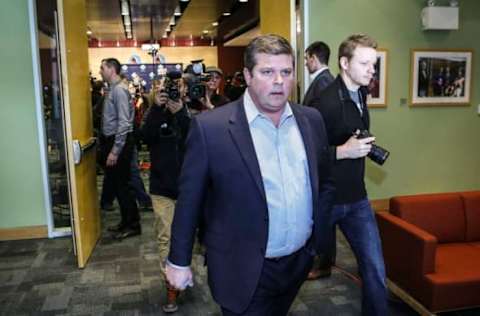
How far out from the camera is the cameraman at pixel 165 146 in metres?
2.96

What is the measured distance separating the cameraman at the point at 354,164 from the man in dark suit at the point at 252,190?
708mm

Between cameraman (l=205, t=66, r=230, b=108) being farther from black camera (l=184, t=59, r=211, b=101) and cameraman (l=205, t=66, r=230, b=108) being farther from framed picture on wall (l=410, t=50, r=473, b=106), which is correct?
framed picture on wall (l=410, t=50, r=473, b=106)

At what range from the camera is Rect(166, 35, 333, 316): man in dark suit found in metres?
1.65

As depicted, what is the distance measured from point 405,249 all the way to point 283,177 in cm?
152

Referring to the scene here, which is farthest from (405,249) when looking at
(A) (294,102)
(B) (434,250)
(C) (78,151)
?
(C) (78,151)

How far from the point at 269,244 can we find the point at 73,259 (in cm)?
289

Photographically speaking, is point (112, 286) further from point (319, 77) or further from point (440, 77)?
point (440, 77)

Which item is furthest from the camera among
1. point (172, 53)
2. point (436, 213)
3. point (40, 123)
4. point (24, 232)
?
point (172, 53)

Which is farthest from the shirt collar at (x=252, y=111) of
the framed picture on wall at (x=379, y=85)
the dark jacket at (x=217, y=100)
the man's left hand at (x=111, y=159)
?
the framed picture on wall at (x=379, y=85)

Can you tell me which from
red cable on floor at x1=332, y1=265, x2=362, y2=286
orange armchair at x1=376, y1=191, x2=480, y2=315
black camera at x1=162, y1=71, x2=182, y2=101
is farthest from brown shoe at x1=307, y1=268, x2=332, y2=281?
black camera at x1=162, y1=71, x2=182, y2=101

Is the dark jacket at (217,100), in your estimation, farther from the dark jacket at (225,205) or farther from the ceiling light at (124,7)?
the ceiling light at (124,7)

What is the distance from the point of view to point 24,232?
467 centimetres

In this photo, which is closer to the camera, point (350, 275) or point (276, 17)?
point (350, 275)

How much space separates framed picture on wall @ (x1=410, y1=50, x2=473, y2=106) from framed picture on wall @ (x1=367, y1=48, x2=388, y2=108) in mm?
325
